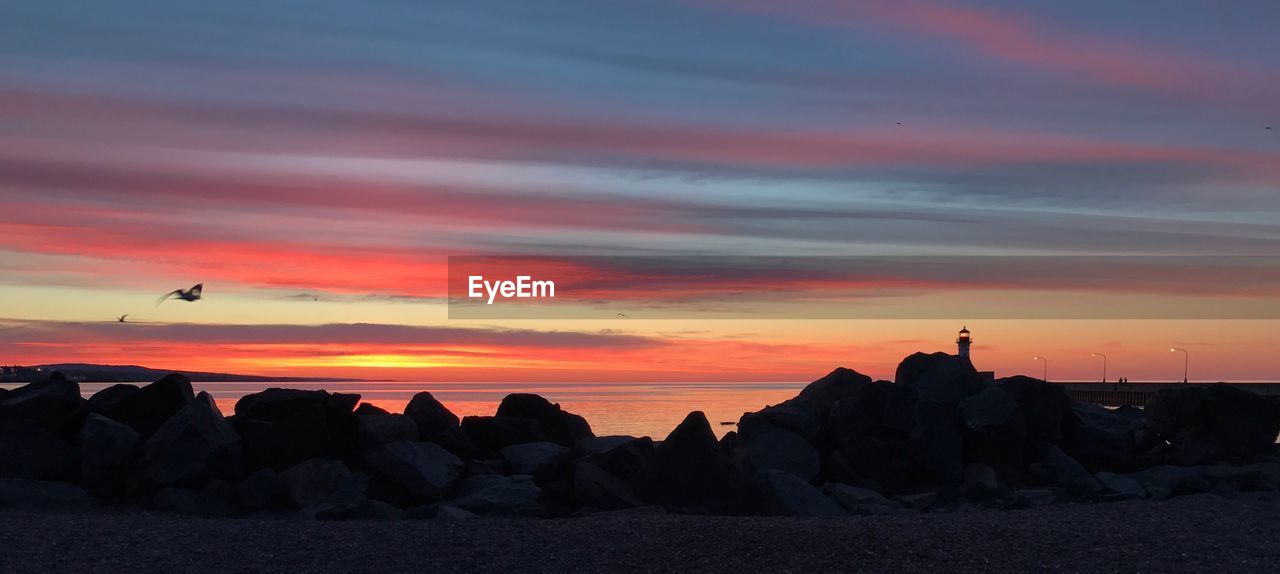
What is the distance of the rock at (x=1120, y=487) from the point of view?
822 inches

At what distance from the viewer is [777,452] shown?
2328 cm

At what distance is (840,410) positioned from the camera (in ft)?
81.7

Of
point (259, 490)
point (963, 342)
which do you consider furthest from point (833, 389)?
point (963, 342)

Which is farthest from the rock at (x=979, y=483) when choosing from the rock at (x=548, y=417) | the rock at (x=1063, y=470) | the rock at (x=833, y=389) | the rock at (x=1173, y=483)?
the rock at (x=548, y=417)

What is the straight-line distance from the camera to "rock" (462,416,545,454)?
23.7 meters

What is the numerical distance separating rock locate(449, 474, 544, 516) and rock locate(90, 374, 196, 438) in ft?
20.2

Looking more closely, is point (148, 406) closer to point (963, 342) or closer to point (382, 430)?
point (382, 430)

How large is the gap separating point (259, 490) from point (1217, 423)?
20417mm

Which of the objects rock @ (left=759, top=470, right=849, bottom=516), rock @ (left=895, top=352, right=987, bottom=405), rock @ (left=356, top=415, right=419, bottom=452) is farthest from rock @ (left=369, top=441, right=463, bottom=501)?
rock @ (left=895, top=352, right=987, bottom=405)

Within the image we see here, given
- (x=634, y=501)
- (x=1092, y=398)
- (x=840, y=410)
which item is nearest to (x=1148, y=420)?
(x=840, y=410)

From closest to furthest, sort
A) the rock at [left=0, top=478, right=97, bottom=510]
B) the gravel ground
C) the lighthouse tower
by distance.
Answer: the gravel ground
the rock at [left=0, top=478, right=97, bottom=510]
the lighthouse tower

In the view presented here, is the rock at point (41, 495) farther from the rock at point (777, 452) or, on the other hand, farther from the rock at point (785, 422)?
the rock at point (785, 422)

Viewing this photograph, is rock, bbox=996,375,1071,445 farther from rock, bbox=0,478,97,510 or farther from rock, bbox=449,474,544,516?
rock, bbox=0,478,97,510

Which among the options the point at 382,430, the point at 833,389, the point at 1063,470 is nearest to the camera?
the point at 382,430
